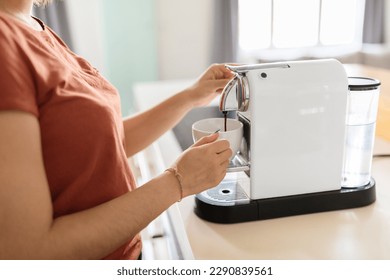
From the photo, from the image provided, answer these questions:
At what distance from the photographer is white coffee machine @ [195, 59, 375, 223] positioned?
2.58 ft

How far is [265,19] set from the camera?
13.0 feet

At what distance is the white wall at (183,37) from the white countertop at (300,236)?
2947mm

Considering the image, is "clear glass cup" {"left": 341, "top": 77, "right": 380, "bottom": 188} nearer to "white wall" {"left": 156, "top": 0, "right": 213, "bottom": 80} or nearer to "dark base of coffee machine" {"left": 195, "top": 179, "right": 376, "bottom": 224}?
"dark base of coffee machine" {"left": 195, "top": 179, "right": 376, "bottom": 224}

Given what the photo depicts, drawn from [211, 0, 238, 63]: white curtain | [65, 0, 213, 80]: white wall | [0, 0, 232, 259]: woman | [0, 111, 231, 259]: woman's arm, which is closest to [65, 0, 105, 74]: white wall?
[65, 0, 213, 80]: white wall

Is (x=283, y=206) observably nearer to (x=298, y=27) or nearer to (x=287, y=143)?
(x=287, y=143)

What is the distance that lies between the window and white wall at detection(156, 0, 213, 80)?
0.38m

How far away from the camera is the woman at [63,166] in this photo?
0.56m

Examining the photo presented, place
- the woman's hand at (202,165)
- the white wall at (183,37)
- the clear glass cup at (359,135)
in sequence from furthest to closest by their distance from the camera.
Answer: the white wall at (183,37) → the clear glass cup at (359,135) → the woman's hand at (202,165)

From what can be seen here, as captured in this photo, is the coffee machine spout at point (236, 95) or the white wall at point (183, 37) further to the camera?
the white wall at point (183, 37)

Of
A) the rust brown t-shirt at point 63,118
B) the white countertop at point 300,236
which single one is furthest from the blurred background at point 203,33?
the rust brown t-shirt at point 63,118

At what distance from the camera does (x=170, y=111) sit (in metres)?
1.11

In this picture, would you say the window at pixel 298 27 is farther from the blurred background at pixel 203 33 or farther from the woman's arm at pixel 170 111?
the woman's arm at pixel 170 111

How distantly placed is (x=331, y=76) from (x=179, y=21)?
9.92 ft
